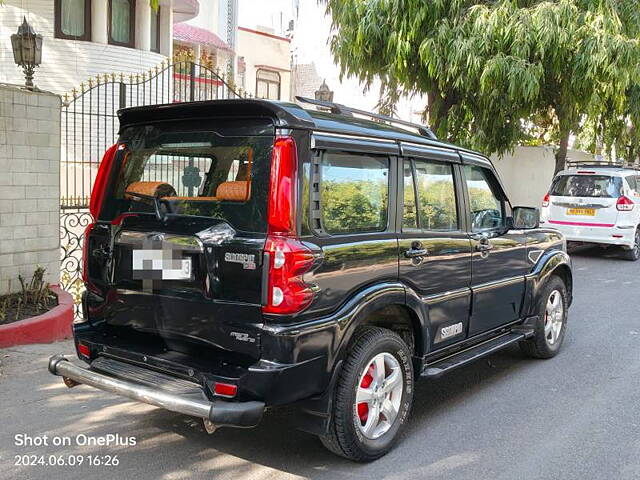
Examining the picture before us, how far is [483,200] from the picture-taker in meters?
5.55

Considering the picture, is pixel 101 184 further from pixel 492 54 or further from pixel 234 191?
pixel 492 54

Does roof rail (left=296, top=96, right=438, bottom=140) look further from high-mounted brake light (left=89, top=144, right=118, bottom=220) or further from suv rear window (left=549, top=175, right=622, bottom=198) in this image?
suv rear window (left=549, top=175, right=622, bottom=198)

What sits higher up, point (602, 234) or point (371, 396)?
point (602, 234)

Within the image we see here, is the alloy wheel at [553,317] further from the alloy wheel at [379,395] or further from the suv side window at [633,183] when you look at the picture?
the suv side window at [633,183]

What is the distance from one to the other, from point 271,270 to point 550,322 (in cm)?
379

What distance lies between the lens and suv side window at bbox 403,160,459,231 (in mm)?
4648

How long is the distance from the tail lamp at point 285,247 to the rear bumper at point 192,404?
51cm

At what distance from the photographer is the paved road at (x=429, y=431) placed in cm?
397

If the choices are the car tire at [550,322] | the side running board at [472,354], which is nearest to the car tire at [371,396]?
the side running board at [472,354]

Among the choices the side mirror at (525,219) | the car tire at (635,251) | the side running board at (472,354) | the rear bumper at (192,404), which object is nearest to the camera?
the rear bumper at (192,404)

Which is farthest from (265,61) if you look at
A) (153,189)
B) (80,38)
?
(153,189)

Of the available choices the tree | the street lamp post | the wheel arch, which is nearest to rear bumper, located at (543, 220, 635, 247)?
the tree

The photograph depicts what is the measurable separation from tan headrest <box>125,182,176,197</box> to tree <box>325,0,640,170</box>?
8.05m
